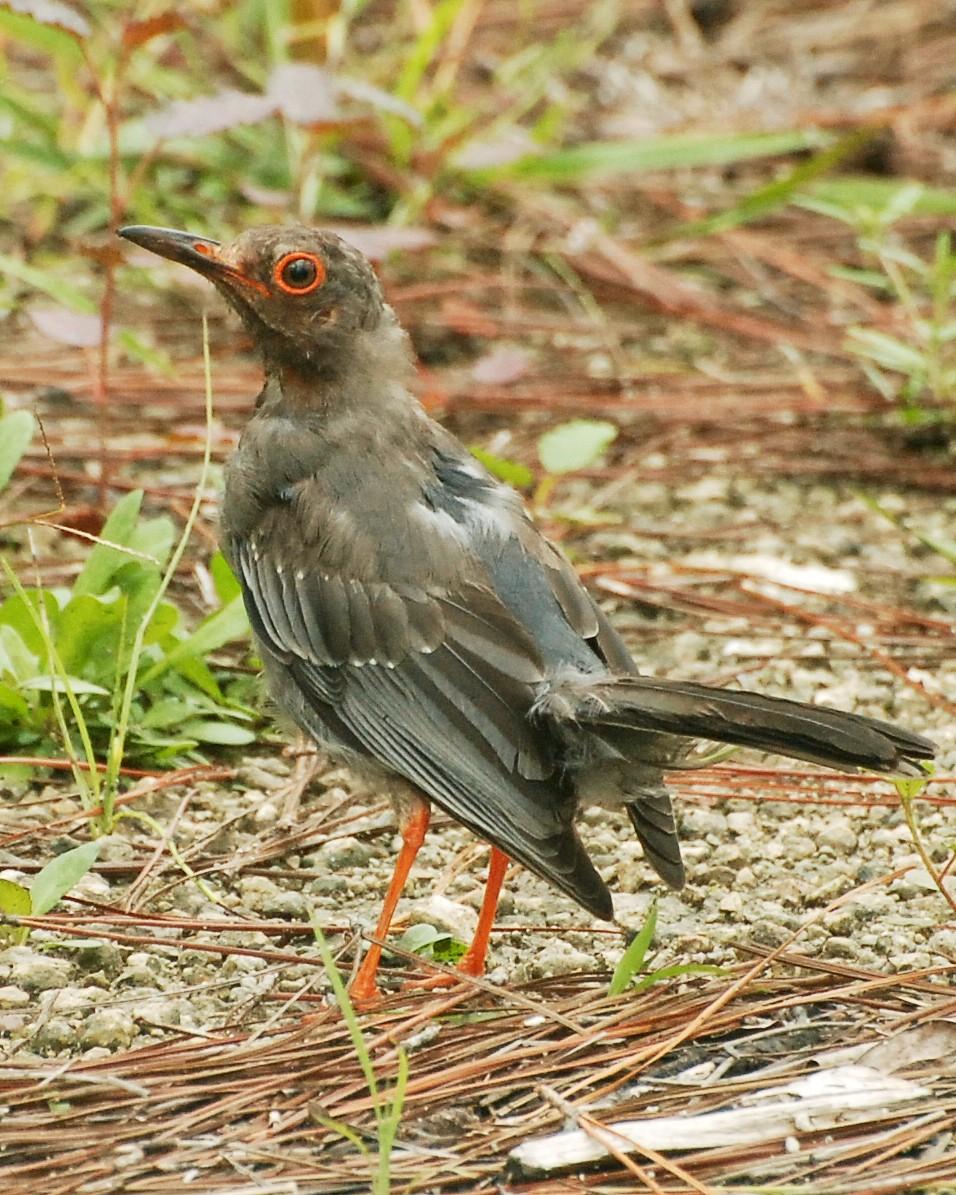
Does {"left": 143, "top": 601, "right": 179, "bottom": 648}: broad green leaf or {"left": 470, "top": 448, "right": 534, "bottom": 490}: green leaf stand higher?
{"left": 470, "top": 448, "right": 534, "bottom": 490}: green leaf

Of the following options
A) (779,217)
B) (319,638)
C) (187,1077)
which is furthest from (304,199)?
(187,1077)

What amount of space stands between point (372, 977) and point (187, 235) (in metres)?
1.84

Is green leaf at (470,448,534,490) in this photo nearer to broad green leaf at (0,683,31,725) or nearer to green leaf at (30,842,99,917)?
broad green leaf at (0,683,31,725)

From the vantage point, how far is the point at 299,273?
4391 millimetres

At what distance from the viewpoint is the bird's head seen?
4.38 m

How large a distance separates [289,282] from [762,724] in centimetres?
176

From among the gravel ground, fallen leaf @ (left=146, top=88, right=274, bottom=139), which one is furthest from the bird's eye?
fallen leaf @ (left=146, top=88, right=274, bottom=139)

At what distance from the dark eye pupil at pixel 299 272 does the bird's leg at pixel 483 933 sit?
1427 millimetres

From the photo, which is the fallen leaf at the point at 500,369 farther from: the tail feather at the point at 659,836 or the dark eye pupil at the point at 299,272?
the tail feather at the point at 659,836

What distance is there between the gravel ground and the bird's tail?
0.61m

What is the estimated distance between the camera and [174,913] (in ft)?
13.1

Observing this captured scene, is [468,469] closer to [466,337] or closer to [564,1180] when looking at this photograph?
[564,1180]

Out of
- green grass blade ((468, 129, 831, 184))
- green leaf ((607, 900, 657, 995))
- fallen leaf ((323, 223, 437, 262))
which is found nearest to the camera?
green leaf ((607, 900, 657, 995))

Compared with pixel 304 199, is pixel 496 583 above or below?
below
